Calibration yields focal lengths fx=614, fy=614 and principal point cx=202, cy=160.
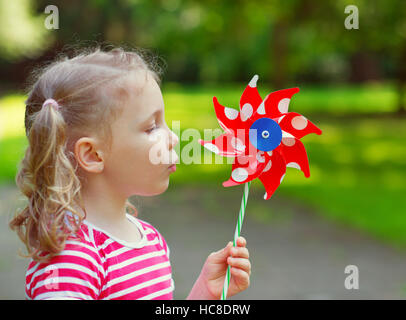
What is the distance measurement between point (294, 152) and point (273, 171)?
0.08m

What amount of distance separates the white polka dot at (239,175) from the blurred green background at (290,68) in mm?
302

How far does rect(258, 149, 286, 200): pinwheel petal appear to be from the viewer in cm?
171

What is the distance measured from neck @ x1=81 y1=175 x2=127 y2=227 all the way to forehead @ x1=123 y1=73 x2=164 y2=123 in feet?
0.64

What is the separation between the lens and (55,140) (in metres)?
1.54

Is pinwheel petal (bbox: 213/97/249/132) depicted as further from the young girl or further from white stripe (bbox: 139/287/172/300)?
white stripe (bbox: 139/287/172/300)

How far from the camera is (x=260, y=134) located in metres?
1.66

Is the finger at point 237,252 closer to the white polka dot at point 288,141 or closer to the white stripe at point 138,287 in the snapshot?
the white stripe at point 138,287

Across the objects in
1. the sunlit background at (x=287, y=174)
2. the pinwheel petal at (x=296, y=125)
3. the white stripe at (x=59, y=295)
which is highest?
the sunlit background at (x=287, y=174)

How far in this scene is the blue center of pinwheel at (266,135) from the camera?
5.43 feet

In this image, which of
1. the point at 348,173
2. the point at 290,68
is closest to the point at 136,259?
the point at 348,173

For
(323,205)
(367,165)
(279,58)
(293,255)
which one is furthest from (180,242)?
(279,58)

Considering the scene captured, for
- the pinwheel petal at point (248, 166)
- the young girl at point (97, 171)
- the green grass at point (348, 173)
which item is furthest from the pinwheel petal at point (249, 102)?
the green grass at point (348, 173)

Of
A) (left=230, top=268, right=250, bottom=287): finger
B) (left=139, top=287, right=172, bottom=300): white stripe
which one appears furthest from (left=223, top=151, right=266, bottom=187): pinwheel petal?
(left=139, top=287, right=172, bottom=300): white stripe

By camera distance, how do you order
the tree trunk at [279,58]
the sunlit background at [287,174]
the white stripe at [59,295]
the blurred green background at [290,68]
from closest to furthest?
the white stripe at [59,295] → the sunlit background at [287,174] → the blurred green background at [290,68] → the tree trunk at [279,58]
